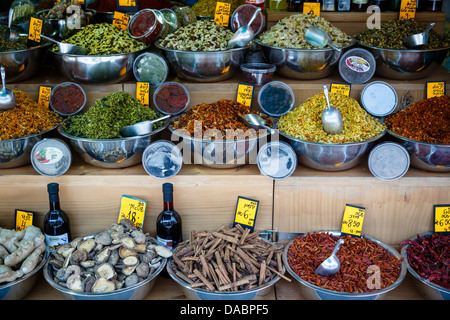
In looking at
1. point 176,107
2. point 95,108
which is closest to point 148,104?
point 176,107

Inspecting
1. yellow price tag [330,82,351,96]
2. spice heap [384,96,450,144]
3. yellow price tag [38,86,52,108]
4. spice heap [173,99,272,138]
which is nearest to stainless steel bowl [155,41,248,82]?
spice heap [173,99,272,138]

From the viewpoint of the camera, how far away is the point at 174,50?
2.34m

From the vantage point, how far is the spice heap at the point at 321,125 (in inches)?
78.4

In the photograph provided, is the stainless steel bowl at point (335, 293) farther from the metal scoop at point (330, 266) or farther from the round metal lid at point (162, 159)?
the round metal lid at point (162, 159)

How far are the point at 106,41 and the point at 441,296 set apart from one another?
211cm

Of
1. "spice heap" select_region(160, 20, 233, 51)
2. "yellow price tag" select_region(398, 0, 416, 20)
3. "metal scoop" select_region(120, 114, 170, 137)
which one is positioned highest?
"yellow price tag" select_region(398, 0, 416, 20)

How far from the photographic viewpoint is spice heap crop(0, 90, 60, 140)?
2.04m

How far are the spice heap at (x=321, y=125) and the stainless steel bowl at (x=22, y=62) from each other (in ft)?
4.87

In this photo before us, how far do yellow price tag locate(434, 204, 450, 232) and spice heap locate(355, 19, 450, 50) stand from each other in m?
0.94

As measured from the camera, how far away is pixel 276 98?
2357 mm

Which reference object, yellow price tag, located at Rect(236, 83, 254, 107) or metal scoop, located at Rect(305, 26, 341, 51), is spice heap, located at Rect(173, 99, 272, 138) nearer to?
yellow price tag, located at Rect(236, 83, 254, 107)

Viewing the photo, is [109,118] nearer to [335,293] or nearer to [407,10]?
[335,293]
